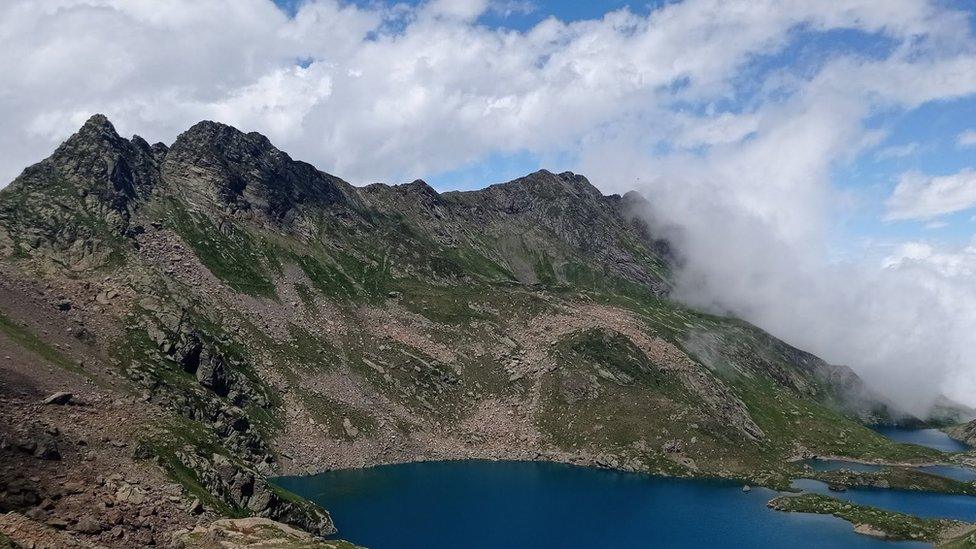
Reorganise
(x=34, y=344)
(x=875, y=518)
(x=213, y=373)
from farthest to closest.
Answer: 1. (x=213, y=373)
2. (x=875, y=518)
3. (x=34, y=344)

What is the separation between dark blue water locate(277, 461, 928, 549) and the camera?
11786cm

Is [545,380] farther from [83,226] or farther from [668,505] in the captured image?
[83,226]

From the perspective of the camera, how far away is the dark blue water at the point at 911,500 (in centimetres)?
15788

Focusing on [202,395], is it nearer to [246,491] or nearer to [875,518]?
[246,491]

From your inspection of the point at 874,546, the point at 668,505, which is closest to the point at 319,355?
the point at 668,505

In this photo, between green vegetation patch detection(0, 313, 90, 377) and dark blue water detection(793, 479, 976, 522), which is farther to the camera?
dark blue water detection(793, 479, 976, 522)

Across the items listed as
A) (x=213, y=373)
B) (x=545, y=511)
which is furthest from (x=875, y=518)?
(x=213, y=373)

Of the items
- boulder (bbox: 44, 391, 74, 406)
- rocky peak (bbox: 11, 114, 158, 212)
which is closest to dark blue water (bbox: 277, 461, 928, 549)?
boulder (bbox: 44, 391, 74, 406)

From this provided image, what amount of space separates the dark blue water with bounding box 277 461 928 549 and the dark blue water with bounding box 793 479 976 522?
23916mm

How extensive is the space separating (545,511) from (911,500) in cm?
10891

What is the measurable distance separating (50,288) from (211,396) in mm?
40517

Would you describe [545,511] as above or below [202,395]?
below

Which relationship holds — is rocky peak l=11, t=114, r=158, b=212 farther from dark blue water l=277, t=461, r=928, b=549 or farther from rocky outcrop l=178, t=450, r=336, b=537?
rocky outcrop l=178, t=450, r=336, b=537

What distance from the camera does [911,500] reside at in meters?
171
